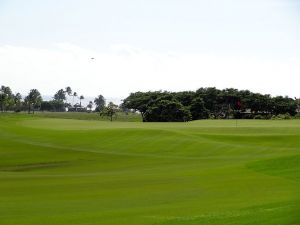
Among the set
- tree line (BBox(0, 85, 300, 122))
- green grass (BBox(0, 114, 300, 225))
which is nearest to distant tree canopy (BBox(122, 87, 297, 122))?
tree line (BBox(0, 85, 300, 122))

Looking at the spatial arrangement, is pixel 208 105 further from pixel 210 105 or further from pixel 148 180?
pixel 148 180

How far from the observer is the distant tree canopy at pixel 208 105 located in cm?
13062

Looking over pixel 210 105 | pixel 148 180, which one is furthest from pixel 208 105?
pixel 148 180

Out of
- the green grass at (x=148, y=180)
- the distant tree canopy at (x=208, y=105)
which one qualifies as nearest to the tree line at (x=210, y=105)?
the distant tree canopy at (x=208, y=105)

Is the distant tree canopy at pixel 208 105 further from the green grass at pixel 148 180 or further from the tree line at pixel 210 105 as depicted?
the green grass at pixel 148 180

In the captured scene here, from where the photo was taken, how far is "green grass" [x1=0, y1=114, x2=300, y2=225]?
16.5 metres

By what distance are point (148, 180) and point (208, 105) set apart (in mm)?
121564

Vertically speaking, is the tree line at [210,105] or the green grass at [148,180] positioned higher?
the tree line at [210,105]

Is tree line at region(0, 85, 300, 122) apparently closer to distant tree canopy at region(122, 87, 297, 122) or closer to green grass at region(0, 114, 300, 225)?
distant tree canopy at region(122, 87, 297, 122)

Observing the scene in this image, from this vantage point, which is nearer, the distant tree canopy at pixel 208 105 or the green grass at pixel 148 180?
the green grass at pixel 148 180

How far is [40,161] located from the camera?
4256 centimetres

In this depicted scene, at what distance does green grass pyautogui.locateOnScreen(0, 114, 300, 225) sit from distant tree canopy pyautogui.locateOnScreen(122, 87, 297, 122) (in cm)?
7080

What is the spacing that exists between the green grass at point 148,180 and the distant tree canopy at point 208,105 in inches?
2787

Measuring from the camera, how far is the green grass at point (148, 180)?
54.0 ft
